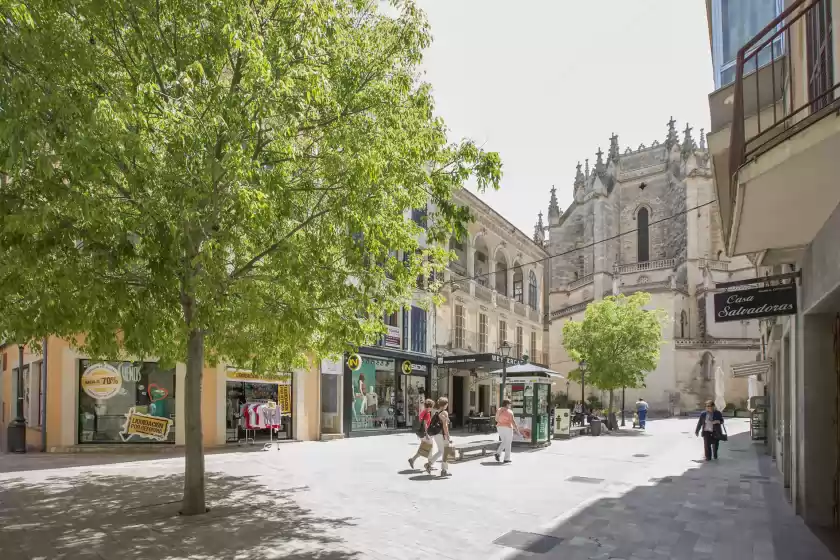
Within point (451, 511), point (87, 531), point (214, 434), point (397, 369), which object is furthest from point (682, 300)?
point (87, 531)

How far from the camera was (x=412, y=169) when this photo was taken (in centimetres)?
805

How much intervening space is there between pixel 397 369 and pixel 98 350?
18.6 m

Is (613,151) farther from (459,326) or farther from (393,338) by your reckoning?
(393,338)

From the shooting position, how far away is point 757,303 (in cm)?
841

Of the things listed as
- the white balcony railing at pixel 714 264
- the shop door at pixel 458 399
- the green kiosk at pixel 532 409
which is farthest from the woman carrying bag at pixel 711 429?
the white balcony railing at pixel 714 264

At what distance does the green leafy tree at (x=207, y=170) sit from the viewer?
5871 millimetres

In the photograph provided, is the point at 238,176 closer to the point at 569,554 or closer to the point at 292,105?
the point at 292,105

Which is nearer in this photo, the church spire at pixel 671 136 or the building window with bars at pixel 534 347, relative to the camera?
the building window with bars at pixel 534 347

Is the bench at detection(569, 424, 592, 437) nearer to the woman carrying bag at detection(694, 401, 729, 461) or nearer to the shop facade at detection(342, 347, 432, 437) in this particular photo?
the shop facade at detection(342, 347, 432, 437)

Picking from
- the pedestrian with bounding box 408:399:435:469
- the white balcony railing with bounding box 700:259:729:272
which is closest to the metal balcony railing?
the pedestrian with bounding box 408:399:435:469

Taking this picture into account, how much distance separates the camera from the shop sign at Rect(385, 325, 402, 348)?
977 inches

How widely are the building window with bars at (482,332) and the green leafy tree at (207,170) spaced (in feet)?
72.3

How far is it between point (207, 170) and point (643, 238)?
53415mm

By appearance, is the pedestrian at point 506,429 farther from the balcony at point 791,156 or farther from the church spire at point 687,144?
the church spire at point 687,144
